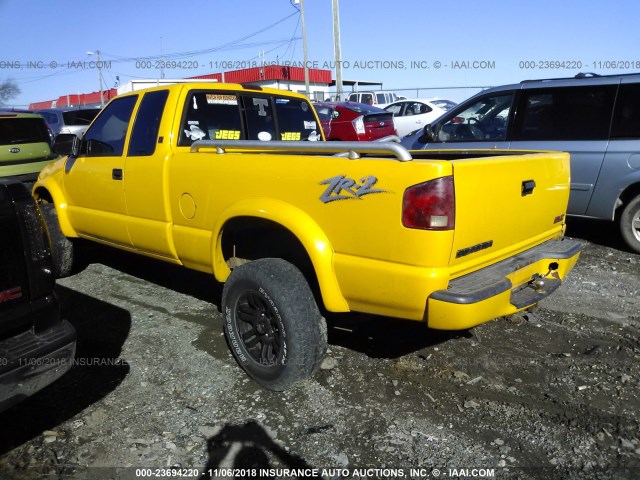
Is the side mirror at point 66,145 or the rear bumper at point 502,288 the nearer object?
the rear bumper at point 502,288

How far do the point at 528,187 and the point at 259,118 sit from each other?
2409mm

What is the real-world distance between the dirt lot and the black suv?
1.80 ft

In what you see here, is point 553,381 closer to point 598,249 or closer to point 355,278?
→ point 355,278

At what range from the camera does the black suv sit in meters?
2.33

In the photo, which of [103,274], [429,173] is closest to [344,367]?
[429,173]

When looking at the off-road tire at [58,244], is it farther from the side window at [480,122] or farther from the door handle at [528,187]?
the side window at [480,122]

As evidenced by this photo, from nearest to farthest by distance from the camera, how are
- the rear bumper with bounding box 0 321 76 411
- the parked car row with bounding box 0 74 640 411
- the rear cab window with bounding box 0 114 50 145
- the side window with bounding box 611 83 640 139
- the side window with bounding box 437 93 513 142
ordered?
the rear bumper with bounding box 0 321 76 411, the parked car row with bounding box 0 74 640 411, the side window with bounding box 611 83 640 139, the side window with bounding box 437 93 513 142, the rear cab window with bounding box 0 114 50 145

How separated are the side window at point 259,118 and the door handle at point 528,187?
2.33 metres

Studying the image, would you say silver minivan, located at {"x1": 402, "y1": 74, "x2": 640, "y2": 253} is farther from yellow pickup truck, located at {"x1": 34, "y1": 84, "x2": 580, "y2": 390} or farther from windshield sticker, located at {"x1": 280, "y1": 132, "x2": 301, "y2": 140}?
windshield sticker, located at {"x1": 280, "y1": 132, "x2": 301, "y2": 140}

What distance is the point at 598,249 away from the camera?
20.1 ft

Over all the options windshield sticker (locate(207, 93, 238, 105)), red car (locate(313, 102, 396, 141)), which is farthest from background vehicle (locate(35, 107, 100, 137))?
windshield sticker (locate(207, 93, 238, 105))

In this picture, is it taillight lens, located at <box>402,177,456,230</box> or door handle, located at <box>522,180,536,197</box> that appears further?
door handle, located at <box>522,180,536,197</box>

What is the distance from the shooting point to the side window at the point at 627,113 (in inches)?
218

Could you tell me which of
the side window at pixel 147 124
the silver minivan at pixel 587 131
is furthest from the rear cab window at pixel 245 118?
the silver minivan at pixel 587 131
